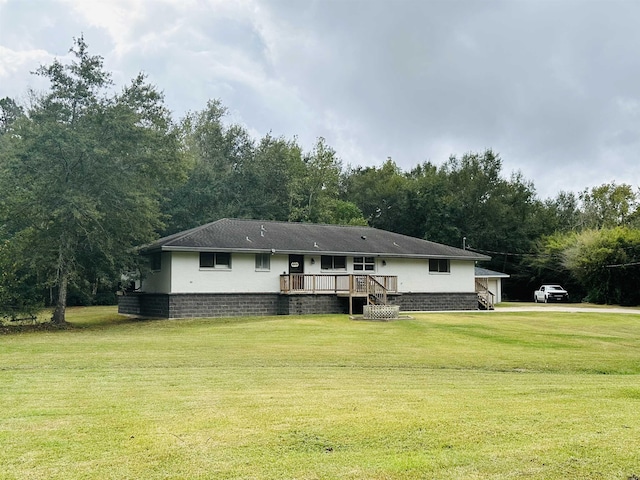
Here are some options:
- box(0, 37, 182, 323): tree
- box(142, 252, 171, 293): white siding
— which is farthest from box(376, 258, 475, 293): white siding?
box(0, 37, 182, 323): tree

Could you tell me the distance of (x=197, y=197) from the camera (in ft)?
147

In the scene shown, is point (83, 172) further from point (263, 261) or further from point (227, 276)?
point (263, 261)

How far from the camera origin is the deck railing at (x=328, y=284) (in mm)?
27809

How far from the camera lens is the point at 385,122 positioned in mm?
37750

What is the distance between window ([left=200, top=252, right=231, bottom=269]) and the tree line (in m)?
2.43

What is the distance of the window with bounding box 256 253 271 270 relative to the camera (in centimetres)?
2812

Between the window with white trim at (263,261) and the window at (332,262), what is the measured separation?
9.52 feet

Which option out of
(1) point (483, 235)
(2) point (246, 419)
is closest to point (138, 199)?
(2) point (246, 419)

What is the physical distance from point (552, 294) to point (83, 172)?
117ft

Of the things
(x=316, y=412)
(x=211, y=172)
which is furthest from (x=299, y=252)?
(x=316, y=412)

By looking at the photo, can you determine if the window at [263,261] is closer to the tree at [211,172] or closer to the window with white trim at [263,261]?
the window with white trim at [263,261]

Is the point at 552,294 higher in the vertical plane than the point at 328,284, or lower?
lower

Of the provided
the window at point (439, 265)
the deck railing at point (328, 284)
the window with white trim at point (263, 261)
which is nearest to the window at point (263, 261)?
the window with white trim at point (263, 261)

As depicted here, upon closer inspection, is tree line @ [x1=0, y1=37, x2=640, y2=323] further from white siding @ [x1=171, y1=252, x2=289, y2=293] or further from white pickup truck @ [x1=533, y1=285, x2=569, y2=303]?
white siding @ [x1=171, y1=252, x2=289, y2=293]
